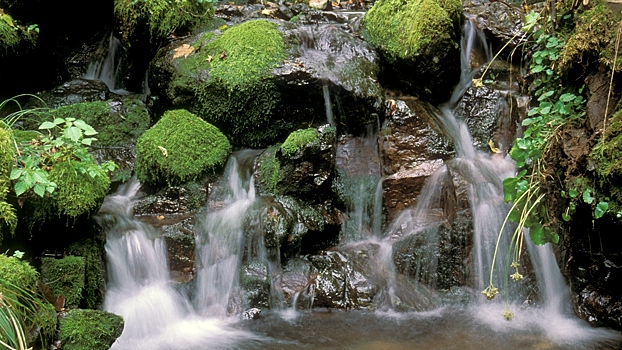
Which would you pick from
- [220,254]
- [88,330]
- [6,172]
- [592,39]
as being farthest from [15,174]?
[592,39]

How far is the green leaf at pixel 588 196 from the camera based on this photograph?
3.52 meters

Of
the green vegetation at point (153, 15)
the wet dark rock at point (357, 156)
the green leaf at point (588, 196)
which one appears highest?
the green vegetation at point (153, 15)

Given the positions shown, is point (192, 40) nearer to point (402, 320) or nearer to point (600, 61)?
point (402, 320)

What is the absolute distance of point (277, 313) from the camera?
4871mm

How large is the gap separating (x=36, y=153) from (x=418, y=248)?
3.74 m

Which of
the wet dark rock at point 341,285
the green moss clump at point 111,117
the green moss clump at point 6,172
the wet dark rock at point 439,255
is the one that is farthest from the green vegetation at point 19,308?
the green moss clump at point 111,117

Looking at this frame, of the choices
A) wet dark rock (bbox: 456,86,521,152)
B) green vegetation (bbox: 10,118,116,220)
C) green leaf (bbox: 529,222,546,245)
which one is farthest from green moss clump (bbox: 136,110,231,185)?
green leaf (bbox: 529,222,546,245)

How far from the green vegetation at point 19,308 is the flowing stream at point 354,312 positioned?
1.00 m

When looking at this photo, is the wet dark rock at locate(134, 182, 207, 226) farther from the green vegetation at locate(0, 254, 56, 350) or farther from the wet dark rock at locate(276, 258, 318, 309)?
the green vegetation at locate(0, 254, 56, 350)

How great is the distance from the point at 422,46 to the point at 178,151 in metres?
3.31

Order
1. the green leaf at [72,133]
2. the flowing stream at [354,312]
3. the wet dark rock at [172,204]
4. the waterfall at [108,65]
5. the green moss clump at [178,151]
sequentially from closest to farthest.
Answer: the green leaf at [72,133], the flowing stream at [354,312], the wet dark rock at [172,204], the green moss clump at [178,151], the waterfall at [108,65]

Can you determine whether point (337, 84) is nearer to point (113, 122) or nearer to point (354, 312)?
point (354, 312)

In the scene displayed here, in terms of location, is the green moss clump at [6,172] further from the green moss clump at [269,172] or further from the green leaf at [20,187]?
the green moss clump at [269,172]

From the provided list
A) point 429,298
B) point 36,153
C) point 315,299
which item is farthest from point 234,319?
point 36,153
